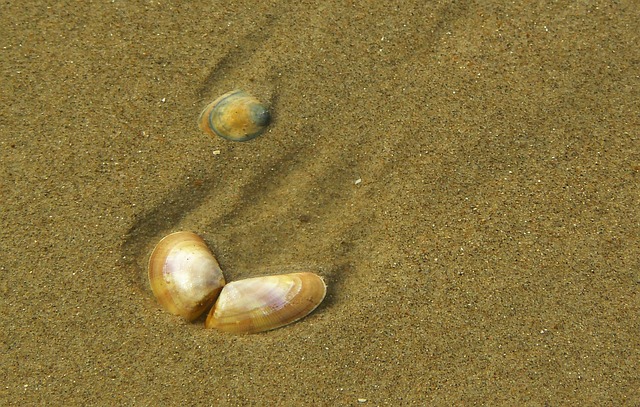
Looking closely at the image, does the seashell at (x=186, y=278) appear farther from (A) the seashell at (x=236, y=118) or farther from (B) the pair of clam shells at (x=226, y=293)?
(A) the seashell at (x=236, y=118)

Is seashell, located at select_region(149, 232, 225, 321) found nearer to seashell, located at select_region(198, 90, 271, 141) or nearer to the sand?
the sand

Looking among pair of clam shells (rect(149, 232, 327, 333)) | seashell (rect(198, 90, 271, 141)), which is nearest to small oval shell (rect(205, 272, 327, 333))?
pair of clam shells (rect(149, 232, 327, 333))

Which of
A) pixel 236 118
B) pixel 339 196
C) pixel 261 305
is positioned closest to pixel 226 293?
pixel 261 305

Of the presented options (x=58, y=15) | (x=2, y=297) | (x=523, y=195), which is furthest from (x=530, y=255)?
(x=58, y=15)

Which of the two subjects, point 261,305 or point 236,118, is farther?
point 236,118

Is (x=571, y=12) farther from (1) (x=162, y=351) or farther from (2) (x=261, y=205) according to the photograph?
(1) (x=162, y=351)

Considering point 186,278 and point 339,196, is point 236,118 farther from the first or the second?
point 186,278
